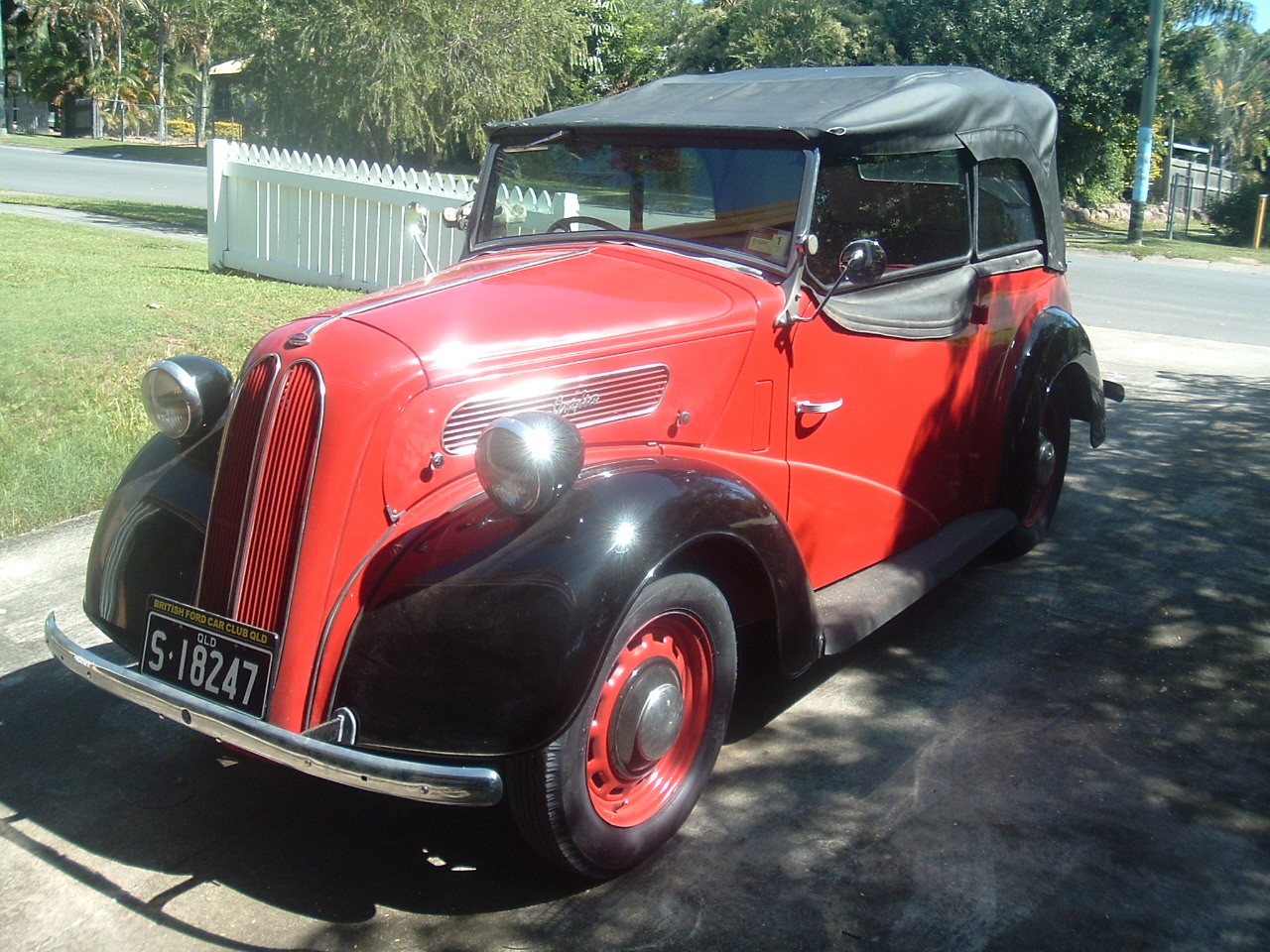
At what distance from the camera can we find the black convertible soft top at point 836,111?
159 inches

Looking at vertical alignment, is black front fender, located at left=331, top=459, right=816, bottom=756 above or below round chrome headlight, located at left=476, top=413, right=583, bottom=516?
below

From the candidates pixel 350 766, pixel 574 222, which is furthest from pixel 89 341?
pixel 350 766

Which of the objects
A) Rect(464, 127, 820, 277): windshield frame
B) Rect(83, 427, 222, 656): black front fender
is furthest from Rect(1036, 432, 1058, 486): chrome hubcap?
Rect(83, 427, 222, 656): black front fender

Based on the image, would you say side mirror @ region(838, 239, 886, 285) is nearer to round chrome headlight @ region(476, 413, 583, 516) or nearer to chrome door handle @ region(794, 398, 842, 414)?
chrome door handle @ region(794, 398, 842, 414)

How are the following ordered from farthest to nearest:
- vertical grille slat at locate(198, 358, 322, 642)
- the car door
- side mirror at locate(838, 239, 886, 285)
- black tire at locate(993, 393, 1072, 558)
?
black tire at locate(993, 393, 1072, 558)
the car door
side mirror at locate(838, 239, 886, 285)
vertical grille slat at locate(198, 358, 322, 642)

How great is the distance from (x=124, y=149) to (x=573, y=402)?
122 feet

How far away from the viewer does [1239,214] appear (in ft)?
88.3

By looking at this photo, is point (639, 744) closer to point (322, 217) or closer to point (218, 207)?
point (322, 217)

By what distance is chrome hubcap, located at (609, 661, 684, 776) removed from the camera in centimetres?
311

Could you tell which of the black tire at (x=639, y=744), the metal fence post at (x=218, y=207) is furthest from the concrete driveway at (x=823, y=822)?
the metal fence post at (x=218, y=207)

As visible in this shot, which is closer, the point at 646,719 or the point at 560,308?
the point at 646,719

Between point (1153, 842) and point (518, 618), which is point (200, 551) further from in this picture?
point (1153, 842)

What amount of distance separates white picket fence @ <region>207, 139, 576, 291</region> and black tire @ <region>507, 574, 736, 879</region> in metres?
7.02

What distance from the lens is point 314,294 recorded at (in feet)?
34.2
